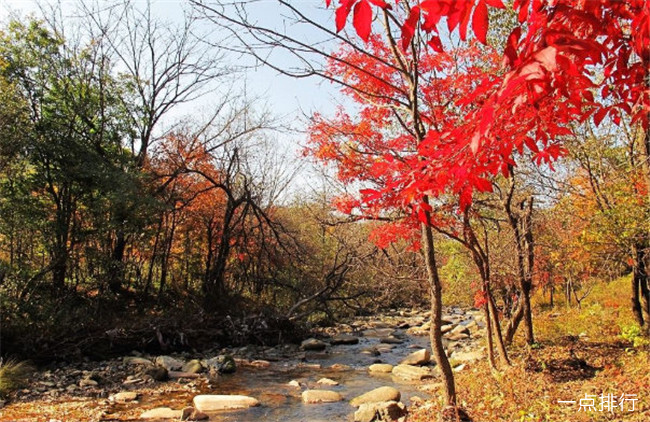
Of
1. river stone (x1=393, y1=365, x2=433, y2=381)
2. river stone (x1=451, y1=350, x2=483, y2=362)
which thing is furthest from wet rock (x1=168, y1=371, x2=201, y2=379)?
river stone (x1=451, y1=350, x2=483, y2=362)

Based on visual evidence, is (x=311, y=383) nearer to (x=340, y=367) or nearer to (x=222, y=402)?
(x=340, y=367)

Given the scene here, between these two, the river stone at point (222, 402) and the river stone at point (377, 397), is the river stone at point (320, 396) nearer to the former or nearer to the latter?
the river stone at point (377, 397)

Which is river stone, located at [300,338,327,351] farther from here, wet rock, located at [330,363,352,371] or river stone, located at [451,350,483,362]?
river stone, located at [451,350,483,362]

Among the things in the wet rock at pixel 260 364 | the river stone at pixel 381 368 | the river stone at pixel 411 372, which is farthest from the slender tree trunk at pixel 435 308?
the wet rock at pixel 260 364

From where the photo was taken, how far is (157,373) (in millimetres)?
8766

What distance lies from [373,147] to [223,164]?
398 inches

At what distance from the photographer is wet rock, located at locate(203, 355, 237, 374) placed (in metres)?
9.65

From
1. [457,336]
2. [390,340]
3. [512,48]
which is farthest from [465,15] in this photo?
[457,336]

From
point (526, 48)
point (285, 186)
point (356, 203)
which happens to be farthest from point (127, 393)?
point (285, 186)

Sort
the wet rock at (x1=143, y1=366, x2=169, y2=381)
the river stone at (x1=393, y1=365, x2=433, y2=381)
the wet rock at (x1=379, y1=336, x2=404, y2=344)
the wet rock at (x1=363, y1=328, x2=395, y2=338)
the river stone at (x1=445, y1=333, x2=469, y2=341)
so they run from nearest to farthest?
the wet rock at (x1=143, y1=366, x2=169, y2=381) → the river stone at (x1=393, y1=365, x2=433, y2=381) → the wet rock at (x1=379, y1=336, x2=404, y2=344) → the river stone at (x1=445, y1=333, x2=469, y2=341) → the wet rock at (x1=363, y1=328, x2=395, y2=338)

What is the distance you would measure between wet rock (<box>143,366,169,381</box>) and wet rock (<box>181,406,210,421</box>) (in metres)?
2.32

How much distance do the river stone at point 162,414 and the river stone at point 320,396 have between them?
2.16 metres

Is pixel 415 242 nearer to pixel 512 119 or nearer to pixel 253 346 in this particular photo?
pixel 512 119

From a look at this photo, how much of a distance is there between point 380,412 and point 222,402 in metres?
2.71
